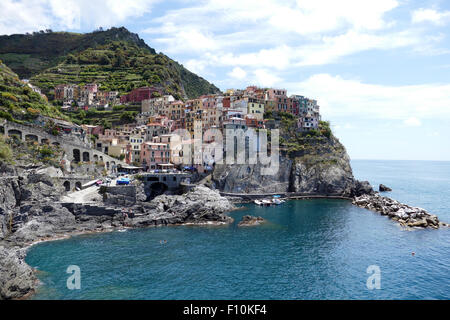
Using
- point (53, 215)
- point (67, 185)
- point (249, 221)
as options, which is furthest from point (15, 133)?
point (249, 221)

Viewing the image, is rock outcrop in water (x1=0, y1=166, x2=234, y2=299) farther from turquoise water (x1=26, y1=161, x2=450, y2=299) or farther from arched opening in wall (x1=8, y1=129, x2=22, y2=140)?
arched opening in wall (x1=8, y1=129, x2=22, y2=140)

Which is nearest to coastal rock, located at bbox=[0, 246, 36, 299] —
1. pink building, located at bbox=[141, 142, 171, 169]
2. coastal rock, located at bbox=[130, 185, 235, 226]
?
coastal rock, located at bbox=[130, 185, 235, 226]

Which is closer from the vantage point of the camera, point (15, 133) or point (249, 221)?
point (249, 221)

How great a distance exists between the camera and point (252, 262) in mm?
35188

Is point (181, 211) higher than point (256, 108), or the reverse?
point (256, 108)

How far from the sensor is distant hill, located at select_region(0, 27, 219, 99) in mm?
116688

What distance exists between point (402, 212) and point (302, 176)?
26838 mm

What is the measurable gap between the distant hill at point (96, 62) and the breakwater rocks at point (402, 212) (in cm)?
8041

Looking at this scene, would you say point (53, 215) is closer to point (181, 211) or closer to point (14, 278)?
point (14, 278)

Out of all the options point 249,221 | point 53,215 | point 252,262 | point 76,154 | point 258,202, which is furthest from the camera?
point 258,202

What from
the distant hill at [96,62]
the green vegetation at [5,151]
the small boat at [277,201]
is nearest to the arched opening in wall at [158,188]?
the small boat at [277,201]

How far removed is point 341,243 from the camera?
42375 millimetres
